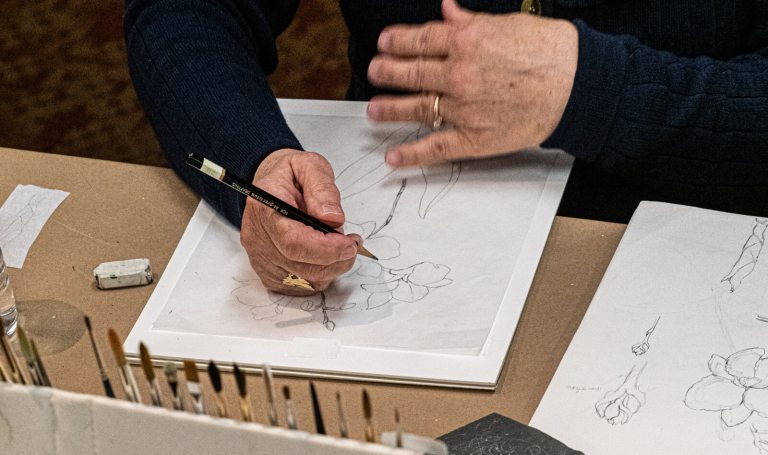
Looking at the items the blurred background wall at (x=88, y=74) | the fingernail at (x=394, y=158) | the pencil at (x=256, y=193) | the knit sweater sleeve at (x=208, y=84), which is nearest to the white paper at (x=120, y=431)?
the pencil at (x=256, y=193)

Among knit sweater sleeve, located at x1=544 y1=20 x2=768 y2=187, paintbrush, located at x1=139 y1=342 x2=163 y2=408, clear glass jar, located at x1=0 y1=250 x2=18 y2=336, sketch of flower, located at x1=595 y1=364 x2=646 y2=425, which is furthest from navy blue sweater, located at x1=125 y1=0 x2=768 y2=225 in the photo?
paintbrush, located at x1=139 y1=342 x2=163 y2=408

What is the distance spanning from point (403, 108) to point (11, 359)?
56cm

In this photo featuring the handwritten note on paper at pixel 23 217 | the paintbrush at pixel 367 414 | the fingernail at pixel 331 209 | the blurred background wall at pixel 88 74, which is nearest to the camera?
the paintbrush at pixel 367 414

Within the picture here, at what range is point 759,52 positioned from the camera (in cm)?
112

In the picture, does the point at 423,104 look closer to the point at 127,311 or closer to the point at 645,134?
the point at 645,134

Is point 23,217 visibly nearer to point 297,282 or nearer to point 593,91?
point 297,282

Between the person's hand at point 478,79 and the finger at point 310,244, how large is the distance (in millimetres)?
187

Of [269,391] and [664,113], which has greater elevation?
[269,391]

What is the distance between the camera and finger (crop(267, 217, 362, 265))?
0.90 metres

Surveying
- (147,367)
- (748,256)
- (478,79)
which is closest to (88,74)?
(478,79)

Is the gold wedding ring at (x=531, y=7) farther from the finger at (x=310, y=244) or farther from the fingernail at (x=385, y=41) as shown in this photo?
the finger at (x=310, y=244)

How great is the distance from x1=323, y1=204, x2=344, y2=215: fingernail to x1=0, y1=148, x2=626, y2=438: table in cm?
17

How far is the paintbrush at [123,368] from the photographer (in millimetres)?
588

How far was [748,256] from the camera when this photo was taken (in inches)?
35.3
